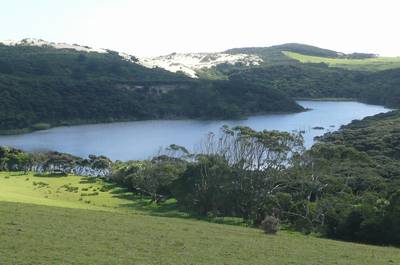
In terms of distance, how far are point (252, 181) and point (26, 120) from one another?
403ft

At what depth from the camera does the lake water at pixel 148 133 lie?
394 feet

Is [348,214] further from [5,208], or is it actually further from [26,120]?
[26,120]

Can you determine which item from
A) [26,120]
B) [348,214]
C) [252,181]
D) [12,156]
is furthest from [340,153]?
[26,120]

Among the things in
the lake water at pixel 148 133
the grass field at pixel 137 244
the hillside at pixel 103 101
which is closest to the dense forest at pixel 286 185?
the grass field at pixel 137 244

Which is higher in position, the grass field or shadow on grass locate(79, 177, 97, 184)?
the grass field

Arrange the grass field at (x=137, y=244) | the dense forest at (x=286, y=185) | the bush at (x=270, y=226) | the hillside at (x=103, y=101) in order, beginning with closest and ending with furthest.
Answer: the grass field at (x=137, y=244) < the bush at (x=270, y=226) < the dense forest at (x=286, y=185) < the hillside at (x=103, y=101)

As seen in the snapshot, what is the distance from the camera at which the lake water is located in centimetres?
12019

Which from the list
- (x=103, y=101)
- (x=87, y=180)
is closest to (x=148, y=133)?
(x=103, y=101)

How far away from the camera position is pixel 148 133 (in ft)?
478

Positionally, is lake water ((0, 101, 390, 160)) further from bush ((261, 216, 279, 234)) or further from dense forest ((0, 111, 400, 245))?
bush ((261, 216, 279, 234))

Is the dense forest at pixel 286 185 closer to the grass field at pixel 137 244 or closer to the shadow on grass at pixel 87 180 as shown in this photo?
the grass field at pixel 137 244

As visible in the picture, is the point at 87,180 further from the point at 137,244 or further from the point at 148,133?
the point at 148,133

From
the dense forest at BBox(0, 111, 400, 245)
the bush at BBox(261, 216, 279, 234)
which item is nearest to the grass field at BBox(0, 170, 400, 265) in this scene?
the bush at BBox(261, 216, 279, 234)

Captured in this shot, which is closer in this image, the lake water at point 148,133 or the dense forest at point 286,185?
the dense forest at point 286,185
